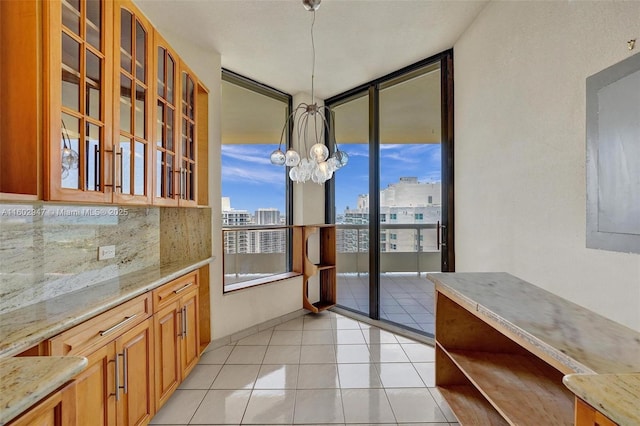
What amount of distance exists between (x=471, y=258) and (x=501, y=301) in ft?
3.44

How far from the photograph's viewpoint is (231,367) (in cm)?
232

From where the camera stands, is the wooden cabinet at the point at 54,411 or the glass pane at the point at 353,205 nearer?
the wooden cabinet at the point at 54,411

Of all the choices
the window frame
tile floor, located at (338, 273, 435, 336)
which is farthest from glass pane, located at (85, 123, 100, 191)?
tile floor, located at (338, 273, 435, 336)

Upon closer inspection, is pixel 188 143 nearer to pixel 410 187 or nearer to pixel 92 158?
pixel 92 158

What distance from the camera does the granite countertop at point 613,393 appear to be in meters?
0.60

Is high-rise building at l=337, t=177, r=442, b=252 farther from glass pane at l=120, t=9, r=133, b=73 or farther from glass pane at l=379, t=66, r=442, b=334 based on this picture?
glass pane at l=120, t=9, r=133, b=73

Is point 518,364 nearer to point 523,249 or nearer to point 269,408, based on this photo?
point 523,249

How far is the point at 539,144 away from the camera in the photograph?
154cm

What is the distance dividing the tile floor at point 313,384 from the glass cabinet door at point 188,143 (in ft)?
4.98

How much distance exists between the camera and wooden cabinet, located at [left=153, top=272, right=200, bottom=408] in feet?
5.64

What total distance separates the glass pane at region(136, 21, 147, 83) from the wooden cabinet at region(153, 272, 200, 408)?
141 centimetres

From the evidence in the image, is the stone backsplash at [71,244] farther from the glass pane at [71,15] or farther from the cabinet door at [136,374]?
the glass pane at [71,15]

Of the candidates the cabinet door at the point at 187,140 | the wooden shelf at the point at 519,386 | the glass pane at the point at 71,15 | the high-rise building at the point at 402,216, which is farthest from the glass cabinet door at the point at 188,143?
the wooden shelf at the point at 519,386

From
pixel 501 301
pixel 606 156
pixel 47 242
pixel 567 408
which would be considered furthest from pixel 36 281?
pixel 606 156
